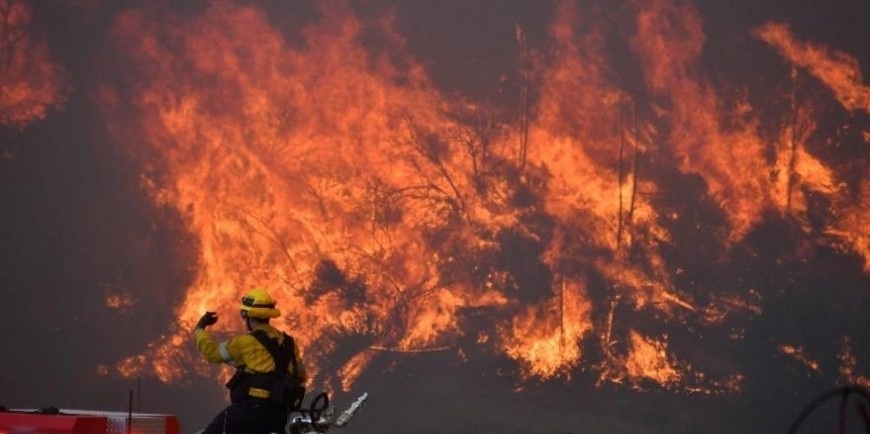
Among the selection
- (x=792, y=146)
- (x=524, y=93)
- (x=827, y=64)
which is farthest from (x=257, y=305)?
(x=827, y=64)

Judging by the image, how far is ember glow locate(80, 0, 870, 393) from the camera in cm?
1552

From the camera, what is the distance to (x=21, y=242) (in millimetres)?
16281

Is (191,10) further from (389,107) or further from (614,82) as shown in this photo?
(614,82)

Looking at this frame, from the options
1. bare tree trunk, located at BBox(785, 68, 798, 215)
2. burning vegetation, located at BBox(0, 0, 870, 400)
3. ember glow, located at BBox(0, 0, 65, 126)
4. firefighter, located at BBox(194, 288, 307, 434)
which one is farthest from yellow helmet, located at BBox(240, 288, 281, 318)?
ember glow, located at BBox(0, 0, 65, 126)

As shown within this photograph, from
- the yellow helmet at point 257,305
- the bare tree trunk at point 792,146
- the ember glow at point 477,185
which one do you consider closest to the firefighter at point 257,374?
the yellow helmet at point 257,305

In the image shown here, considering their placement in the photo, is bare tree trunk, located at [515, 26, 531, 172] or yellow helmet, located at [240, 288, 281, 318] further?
bare tree trunk, located at [515, 26, 531, 172]

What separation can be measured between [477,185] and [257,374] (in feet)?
31.3

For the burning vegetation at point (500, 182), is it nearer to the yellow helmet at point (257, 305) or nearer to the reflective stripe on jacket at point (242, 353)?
the yellow helmet at point (257, 305)

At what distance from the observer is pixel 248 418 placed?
21.7ft

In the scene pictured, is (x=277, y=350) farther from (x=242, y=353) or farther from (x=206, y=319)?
(x=206, y=319)

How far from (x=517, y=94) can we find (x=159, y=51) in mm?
5130

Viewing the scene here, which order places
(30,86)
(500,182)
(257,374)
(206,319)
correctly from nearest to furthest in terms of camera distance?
(257,374)
(206,319)
(500,182)
(30,86)

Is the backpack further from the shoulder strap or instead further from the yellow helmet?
the yellow helmet

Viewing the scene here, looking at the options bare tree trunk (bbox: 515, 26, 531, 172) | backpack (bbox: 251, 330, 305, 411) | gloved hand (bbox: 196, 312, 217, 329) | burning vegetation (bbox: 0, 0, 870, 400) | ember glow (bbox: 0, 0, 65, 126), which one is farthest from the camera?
ember glow (bbox: 0, 0, 65, 126)
